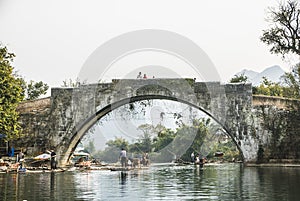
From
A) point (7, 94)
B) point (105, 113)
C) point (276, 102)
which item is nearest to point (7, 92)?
point (7, 94)

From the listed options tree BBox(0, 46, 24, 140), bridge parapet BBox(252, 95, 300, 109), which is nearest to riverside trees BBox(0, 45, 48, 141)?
tree BBox(0, 46, 24, 140)

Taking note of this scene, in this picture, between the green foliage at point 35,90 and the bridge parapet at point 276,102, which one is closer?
the bridge parapet at point 276,102

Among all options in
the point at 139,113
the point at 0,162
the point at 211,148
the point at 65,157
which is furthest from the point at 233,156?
the point at 0,162

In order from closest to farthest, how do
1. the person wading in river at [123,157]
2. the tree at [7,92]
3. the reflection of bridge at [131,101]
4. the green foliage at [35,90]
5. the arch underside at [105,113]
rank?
the tree at [7,92]
the reflection of bridge at [131,101]
the arch underside at [105,113]
the person wading in river at [123,157]
the green foliage at [35,90]

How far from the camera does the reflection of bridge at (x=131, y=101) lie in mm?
24672

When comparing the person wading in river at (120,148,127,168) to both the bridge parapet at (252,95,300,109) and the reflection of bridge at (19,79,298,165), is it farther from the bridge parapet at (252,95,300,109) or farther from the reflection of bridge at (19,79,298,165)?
the bridge parapet at (252,95,300,109)

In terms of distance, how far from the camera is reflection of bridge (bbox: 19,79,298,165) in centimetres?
2467

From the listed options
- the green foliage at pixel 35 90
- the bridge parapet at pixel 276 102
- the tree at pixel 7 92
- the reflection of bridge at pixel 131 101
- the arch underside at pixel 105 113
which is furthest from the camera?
the green foliage at pixel 35 90

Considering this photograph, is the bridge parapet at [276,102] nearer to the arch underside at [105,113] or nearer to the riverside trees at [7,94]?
the arch underside at [105,113]

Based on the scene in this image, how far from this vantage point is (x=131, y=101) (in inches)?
1041

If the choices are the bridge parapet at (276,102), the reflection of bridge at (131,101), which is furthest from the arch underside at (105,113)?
the bridge parapet at (276,102)

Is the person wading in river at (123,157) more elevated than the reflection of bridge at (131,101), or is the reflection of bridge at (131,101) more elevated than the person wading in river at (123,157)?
the reflection of bridge at (131,101)

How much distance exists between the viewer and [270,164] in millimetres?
23828

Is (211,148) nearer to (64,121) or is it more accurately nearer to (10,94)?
(64,121)
